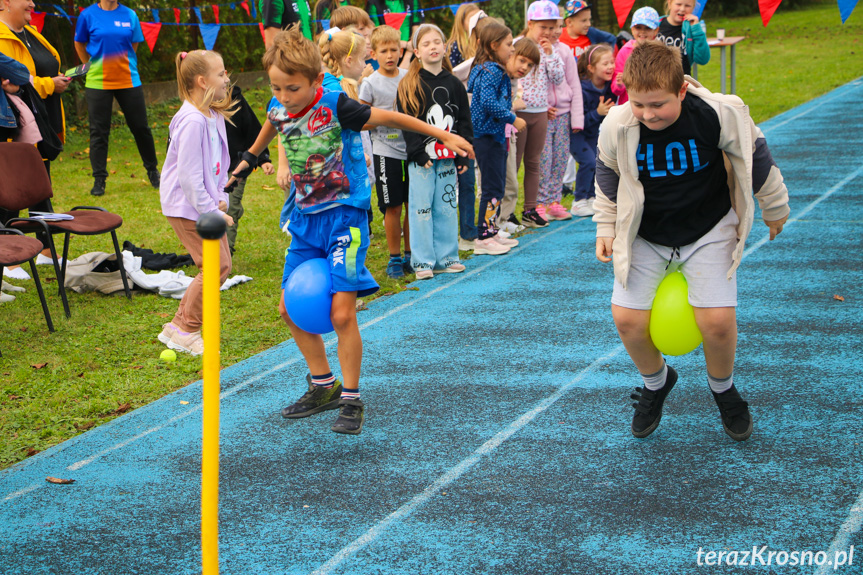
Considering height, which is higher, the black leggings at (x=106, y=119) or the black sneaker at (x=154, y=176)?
the black leggings at (x=106, y=119)

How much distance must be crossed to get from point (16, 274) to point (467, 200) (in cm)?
419

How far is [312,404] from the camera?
4504 mm

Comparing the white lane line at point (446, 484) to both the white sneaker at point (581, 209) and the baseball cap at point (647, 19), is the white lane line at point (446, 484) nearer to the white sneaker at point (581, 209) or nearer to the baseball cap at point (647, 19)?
the white sneaker at point (581, 209)

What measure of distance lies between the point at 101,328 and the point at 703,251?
4.59 m

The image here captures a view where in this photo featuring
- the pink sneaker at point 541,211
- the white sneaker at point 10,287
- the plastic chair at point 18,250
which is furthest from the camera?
the pink sneaker at point 541,211

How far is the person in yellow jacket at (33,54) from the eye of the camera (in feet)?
26.7

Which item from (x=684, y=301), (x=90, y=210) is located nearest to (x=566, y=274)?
(x=684, y=301)

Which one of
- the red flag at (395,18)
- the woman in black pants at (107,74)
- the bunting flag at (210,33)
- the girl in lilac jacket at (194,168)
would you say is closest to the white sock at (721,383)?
the girl in lilac jacket at (194,168)

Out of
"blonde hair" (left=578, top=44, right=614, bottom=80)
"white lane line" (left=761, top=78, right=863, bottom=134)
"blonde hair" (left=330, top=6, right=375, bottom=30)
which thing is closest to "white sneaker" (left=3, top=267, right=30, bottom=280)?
"blonde hair" (left=330, top=6, right=375, bottom=30)

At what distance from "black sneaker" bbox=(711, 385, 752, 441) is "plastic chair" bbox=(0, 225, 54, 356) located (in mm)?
4619

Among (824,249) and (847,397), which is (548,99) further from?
(847,397)

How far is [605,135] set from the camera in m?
3.67

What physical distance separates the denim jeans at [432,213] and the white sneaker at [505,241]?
805 millimetres

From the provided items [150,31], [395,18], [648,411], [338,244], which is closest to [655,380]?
[648,411]
